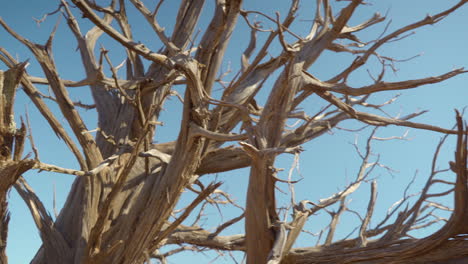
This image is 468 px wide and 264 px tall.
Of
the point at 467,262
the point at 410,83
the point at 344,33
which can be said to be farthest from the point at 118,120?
the point at 467,262

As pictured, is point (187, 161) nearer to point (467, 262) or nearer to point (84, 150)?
point (84, 150)

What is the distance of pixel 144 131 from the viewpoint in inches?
121

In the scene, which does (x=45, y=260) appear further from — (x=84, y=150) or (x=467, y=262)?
(x=467, y=262)

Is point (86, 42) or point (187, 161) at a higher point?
point (86, 42)

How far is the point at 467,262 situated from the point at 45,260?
3.07 m

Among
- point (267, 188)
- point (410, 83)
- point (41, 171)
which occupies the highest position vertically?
point (410, 83)

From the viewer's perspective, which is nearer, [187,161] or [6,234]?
[6,234]

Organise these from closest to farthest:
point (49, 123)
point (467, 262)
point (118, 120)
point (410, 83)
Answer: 1. point (467, 262)
2. point (410, 83)
3. point (49, 123)
4. point (118, 120)

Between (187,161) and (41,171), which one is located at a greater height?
(187,161)

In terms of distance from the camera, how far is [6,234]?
2889 millimetres

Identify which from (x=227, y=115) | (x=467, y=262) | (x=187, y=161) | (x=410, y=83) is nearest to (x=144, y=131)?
(x=187, y=161)

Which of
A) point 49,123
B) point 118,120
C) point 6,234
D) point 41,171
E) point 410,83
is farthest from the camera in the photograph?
point 118,120

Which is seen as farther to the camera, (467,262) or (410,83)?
(410,83)

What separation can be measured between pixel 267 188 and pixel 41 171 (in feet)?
3.99
